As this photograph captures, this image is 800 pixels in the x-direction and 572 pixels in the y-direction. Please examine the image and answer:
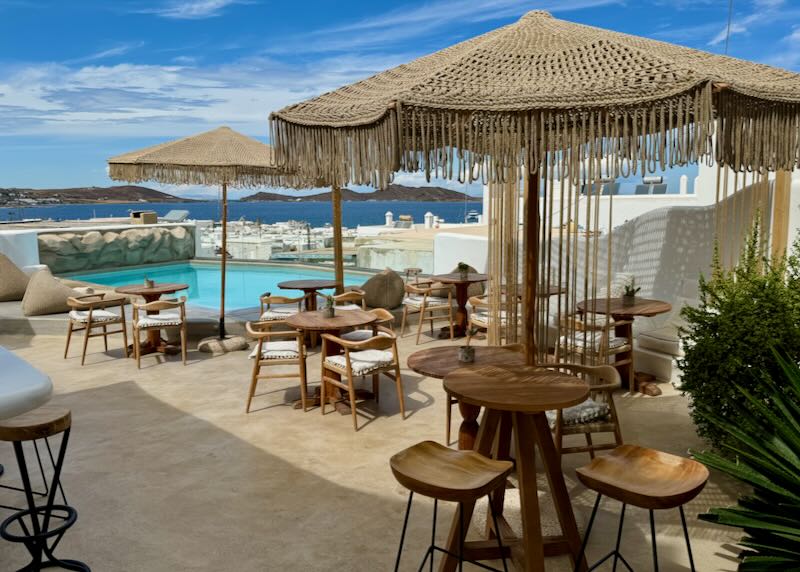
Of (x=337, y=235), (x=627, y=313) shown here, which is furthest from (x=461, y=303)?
(x=627, y=313)

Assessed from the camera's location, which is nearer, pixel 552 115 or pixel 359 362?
pixel 552 115

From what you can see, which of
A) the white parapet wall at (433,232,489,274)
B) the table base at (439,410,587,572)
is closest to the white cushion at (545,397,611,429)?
the table base at (439,410,587,572)

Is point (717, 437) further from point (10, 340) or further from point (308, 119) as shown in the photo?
point (10, 340)

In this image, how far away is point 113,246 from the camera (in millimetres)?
14578

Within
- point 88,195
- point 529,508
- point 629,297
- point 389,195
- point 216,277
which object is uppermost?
point 88,195

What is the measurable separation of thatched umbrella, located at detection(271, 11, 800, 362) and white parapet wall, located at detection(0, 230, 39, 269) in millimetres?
11311

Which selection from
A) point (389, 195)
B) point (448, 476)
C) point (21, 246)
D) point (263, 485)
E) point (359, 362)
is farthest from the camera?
point (389, 195)

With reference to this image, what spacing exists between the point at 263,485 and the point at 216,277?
11802 millimetres

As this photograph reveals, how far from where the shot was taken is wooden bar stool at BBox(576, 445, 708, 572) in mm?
2109

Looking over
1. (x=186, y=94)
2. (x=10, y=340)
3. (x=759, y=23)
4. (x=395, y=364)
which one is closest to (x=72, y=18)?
(x=186, y=94)

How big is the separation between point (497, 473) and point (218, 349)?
5.32 meters

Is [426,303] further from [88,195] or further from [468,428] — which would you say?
[88,195]

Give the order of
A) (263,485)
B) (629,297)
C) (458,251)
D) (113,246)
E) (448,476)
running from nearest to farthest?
1. (448,476)
2. (263,485)
3. (629,297)
4. (458,251)
5. (113,246)

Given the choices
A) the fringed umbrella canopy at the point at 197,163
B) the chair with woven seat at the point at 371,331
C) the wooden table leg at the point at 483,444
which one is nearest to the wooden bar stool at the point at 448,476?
the wooden table leg at the point at 483,444
